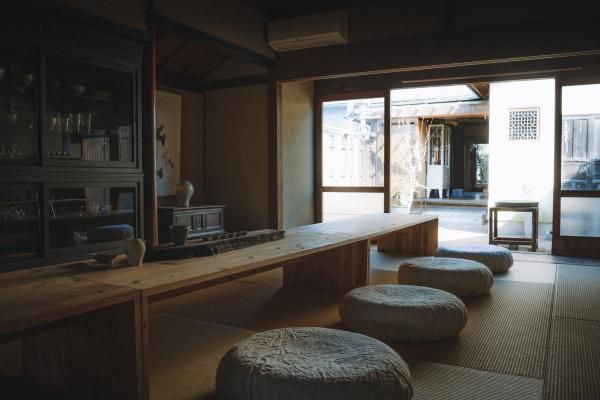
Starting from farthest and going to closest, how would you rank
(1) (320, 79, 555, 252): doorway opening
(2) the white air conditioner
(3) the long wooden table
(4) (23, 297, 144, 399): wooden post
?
(1) (320, 79, 555, 252): doorway opening → (2) the white air conditioner → (4) (23, 297, 144, 399): wooden post → (3) the long wooden table

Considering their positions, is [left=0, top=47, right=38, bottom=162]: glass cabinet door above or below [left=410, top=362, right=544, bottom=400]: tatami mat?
above

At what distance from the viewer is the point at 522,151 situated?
8.07 m

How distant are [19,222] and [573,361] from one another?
10.5ft

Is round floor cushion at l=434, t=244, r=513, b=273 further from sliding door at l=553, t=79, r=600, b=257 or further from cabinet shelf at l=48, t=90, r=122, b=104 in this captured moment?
cabinet shelf at l=48, t=90, r=122, b=104

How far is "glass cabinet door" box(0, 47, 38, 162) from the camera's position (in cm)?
295

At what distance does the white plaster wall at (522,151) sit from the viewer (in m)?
7.84

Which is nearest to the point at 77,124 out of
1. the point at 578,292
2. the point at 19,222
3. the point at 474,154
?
the point at 19,222

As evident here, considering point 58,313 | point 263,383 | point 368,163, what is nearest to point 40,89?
point 58,313

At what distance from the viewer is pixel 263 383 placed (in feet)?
4.96

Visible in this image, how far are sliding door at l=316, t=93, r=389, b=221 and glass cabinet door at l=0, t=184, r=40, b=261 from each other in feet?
12.4

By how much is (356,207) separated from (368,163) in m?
0.59

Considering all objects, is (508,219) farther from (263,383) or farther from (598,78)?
(263,383)

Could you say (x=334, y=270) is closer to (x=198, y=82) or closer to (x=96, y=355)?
(x=96, y=355)

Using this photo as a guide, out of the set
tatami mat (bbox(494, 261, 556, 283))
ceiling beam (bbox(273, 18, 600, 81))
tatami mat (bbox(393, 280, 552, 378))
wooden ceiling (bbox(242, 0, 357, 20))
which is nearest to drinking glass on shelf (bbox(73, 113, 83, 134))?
wooden ceiling (bbox(242, 0, 357, 20))
